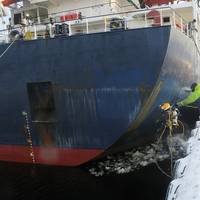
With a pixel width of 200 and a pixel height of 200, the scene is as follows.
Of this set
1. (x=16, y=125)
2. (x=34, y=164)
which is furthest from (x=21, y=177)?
(x=16, y=125)

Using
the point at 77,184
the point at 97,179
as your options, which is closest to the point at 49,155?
the point at 77,184

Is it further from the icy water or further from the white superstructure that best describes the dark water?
the white superstructure

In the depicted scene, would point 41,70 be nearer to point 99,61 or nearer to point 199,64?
point 99,61

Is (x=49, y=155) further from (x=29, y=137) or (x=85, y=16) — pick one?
(x=85, y=16)

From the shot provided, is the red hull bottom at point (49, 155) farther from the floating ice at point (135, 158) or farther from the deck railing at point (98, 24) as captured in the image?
the deck railing at point (98, 24)

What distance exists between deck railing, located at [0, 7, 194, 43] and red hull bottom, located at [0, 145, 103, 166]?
328cm

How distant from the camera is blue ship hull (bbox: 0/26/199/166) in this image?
9.38 metres

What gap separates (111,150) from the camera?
33.2ft

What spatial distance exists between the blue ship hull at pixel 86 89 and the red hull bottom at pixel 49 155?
1.1 inches

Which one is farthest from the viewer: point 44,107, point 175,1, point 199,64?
point 199,64

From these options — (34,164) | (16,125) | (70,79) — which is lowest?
(34,164)

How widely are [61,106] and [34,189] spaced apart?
7.84ft

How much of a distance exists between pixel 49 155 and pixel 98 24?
4.44 metres

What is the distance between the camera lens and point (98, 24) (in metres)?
11.6
